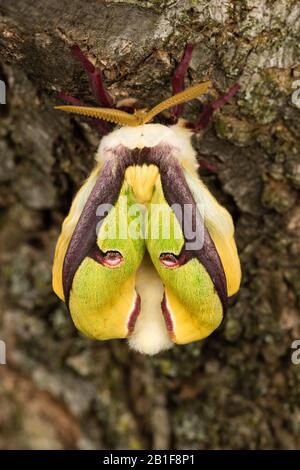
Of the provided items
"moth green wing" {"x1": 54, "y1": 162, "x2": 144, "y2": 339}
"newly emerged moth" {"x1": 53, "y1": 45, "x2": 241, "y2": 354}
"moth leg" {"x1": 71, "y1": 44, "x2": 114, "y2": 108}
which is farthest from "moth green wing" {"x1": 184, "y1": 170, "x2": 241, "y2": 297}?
"moth leg" {"x1": 71, "y1": 44, "x2": 114, "y2": 108}

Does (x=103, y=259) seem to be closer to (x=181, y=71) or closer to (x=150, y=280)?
(x=150, y=280)

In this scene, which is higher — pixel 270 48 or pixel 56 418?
pixel 270 48

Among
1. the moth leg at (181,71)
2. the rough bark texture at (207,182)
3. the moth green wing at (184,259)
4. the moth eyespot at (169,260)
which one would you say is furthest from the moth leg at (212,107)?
the moth eyespot at (169,260)

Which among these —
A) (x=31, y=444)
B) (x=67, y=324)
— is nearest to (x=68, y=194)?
(x=67, y=324)

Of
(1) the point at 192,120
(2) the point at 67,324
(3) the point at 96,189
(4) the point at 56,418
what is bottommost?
(4) the point at 56,418

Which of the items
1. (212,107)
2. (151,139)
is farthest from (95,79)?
(212,107)

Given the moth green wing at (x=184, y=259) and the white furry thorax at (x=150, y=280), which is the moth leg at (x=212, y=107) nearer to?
the white furry thorax at (x=150, y=280)

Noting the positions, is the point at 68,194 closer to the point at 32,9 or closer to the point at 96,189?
the point at 96,189
